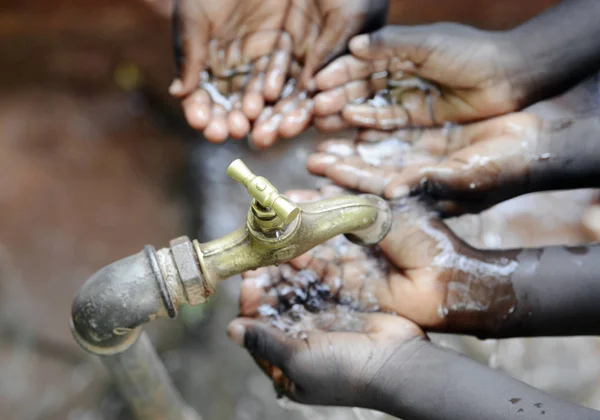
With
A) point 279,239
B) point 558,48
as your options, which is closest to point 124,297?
point 279,239

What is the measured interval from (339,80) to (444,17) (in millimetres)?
642

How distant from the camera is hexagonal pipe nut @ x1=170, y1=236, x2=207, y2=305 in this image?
97 cm

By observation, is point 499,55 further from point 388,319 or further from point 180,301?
point 180,301

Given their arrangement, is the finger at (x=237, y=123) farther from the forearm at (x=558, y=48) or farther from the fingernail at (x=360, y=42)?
the forearm at (x=558, y=48)

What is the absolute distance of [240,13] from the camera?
1545 millimetres

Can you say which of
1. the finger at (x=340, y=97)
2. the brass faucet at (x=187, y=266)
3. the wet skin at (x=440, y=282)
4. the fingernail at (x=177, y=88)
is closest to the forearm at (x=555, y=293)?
the wet skin at (x=440, y=282)

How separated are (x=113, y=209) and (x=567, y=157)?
159 centimetres

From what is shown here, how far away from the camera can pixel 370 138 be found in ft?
4.99

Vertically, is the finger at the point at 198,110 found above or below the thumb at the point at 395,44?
below

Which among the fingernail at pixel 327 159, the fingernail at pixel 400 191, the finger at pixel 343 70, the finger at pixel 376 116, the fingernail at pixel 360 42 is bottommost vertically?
the fingernail at pixel 400 191

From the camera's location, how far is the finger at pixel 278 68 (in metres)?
1.52

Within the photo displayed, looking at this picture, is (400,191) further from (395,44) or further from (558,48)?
(558,48)

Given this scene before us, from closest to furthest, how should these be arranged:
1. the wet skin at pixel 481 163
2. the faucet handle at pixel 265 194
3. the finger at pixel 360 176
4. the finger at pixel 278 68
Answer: the faucet handle at pixel 265 194 → the wet skin at pixel 481 163 → the finger at pixel 360 176 → the finger at pixel 278 68

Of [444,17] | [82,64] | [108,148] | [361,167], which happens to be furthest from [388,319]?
[82,64]
